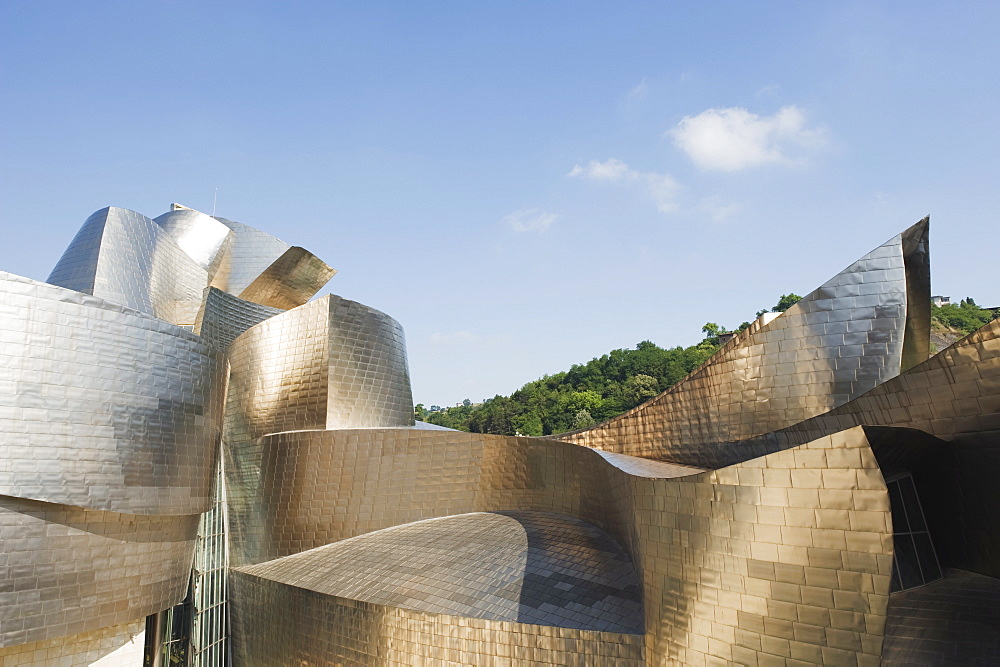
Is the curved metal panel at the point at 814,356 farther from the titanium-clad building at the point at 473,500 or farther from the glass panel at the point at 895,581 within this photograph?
the glass panel at the point at 895,581

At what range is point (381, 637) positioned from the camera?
32.5 feet

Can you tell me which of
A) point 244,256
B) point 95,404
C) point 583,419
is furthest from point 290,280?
point 583,419

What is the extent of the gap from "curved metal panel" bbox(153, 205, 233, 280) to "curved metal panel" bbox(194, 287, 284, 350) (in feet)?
19.5

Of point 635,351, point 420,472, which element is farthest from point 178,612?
point 635,351

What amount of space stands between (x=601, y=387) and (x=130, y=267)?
5543 centimetres

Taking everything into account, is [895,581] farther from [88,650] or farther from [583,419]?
[583,419]

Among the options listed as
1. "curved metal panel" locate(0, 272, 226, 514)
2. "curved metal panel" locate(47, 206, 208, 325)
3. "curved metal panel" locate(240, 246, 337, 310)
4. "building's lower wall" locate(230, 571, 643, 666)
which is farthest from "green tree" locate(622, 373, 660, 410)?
"curved metal panel" locate(0, 272, 226, 514)

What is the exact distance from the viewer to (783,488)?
6508mm

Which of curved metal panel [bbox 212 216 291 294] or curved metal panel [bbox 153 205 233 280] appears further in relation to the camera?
curved metal panel [bbox 212 216 291 294]

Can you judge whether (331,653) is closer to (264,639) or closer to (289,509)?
(264,639)

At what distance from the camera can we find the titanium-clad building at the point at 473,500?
22.1 ft

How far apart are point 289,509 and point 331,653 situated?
131 inches

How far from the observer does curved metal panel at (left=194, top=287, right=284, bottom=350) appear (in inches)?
601

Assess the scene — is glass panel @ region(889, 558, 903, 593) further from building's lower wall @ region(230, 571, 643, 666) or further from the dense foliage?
the dense foliage
